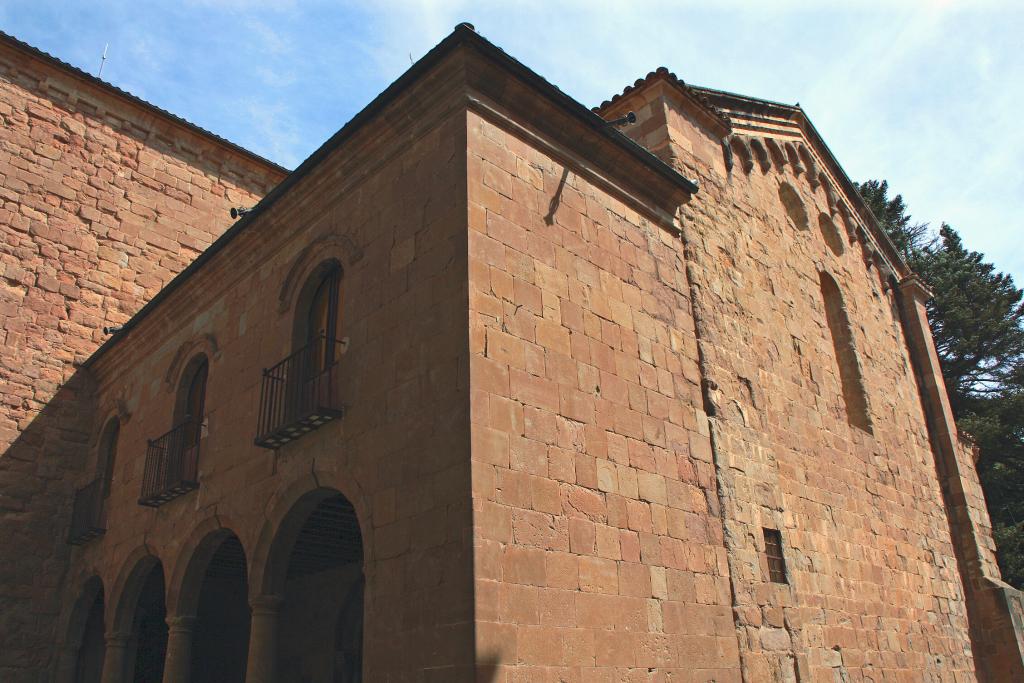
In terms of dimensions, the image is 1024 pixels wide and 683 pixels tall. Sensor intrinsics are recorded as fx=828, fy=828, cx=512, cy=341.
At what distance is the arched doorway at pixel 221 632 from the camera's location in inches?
521

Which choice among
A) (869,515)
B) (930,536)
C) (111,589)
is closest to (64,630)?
(111,589)

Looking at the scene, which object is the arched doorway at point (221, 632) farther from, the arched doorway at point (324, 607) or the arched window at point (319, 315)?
the arched window at point (319, 315)

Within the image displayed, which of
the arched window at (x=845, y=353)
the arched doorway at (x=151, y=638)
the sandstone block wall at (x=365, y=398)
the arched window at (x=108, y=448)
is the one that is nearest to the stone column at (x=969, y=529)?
the arched window at (x=845, y=353)

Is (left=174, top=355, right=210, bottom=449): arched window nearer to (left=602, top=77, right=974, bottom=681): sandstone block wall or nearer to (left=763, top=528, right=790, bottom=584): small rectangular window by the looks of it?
(left=602, top=77, right=974, bottom=681): sandstone block wall

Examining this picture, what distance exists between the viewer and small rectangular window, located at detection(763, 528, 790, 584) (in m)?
8.84

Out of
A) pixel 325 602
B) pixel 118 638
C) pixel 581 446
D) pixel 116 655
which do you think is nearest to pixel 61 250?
pixel 118 638

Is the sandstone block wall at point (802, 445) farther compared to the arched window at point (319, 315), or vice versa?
the sandstone block wall at point (802, 445)

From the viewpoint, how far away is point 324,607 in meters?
12.0

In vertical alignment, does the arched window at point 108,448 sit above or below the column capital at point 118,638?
above

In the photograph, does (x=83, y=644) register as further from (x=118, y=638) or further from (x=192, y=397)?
(x=192, y=397)

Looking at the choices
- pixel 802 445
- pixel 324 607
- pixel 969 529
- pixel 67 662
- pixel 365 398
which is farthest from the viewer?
pixel 969 529

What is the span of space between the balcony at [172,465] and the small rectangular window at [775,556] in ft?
21.0

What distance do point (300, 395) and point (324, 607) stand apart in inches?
203

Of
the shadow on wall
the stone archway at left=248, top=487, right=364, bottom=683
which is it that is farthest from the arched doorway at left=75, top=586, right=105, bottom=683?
the stone archway at left=248, top=487, right=364, bottom=683
